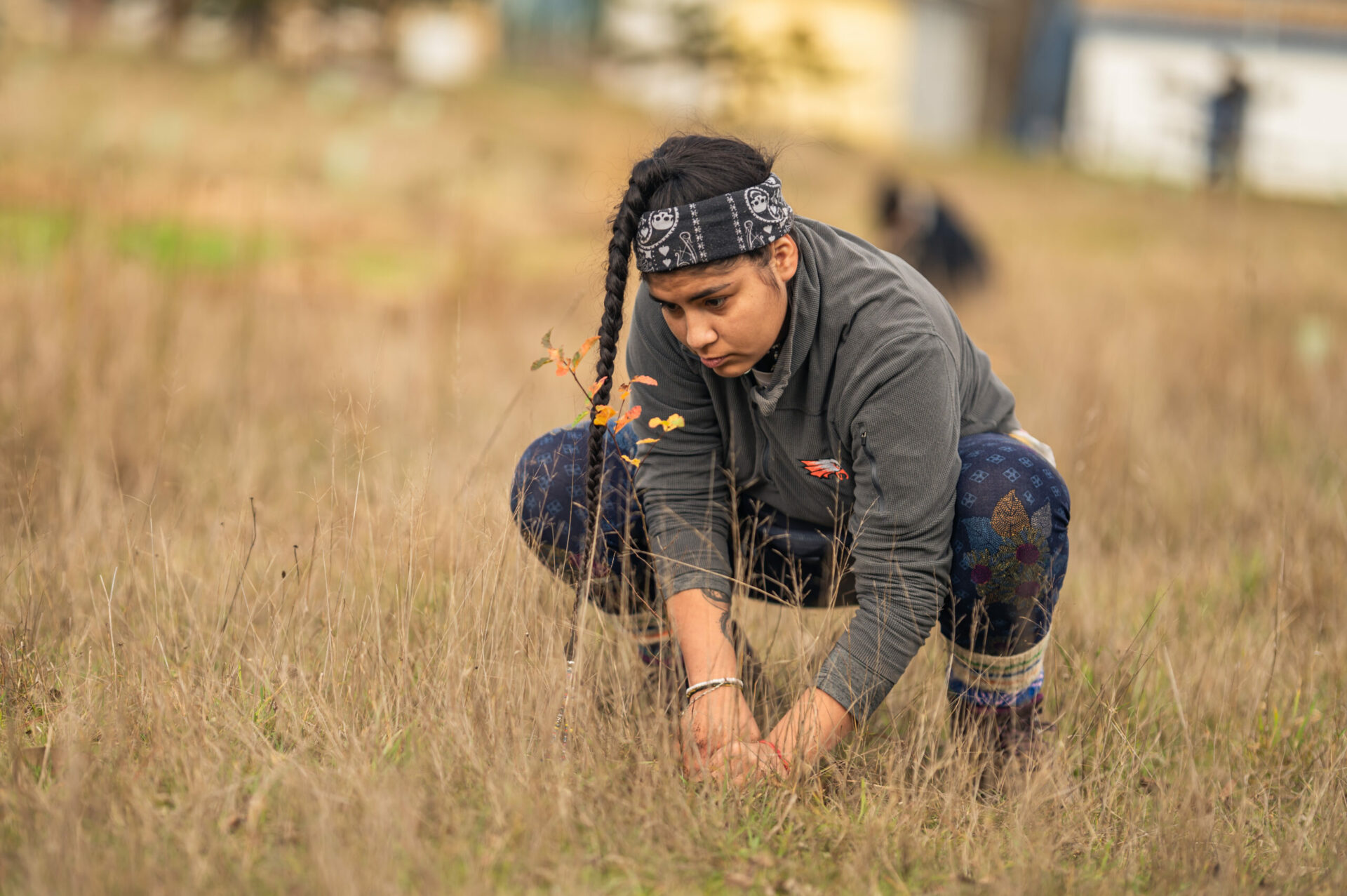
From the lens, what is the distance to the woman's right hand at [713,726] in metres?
1.85

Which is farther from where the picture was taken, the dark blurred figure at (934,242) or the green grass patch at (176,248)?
the dark blurred figure at (934,242)

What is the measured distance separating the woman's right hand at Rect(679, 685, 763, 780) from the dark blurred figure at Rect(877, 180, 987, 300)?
16.7 feet

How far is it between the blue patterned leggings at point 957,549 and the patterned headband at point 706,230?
466 mm

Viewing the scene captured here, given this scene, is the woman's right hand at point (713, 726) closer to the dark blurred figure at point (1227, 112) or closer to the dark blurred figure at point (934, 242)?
the dark blurred figure at point (934, 242)

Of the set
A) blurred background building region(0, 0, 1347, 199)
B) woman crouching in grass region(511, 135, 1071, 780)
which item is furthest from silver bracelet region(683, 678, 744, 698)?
blurred background building region(0, 0, 1347, 199)

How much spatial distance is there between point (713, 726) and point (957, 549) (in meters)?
0.51

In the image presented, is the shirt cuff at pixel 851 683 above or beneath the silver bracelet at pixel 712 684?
above

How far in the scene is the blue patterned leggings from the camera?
189cm

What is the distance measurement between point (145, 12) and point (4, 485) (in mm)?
15957

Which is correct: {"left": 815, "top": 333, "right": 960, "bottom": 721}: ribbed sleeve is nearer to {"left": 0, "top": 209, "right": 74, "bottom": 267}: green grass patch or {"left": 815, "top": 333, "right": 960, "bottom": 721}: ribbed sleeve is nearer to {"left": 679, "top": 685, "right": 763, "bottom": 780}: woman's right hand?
{"left": 679, "top": 685, "right": 763, "bottom": 780}: woman's right hand

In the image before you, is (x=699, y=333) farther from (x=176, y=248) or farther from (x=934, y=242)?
(x=934, y=242)

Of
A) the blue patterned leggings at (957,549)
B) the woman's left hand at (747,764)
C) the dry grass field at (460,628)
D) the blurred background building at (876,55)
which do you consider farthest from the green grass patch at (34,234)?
the blurred background building at (876,55)

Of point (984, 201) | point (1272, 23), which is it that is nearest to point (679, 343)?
point (984, 201)

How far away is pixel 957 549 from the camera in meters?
1.91
